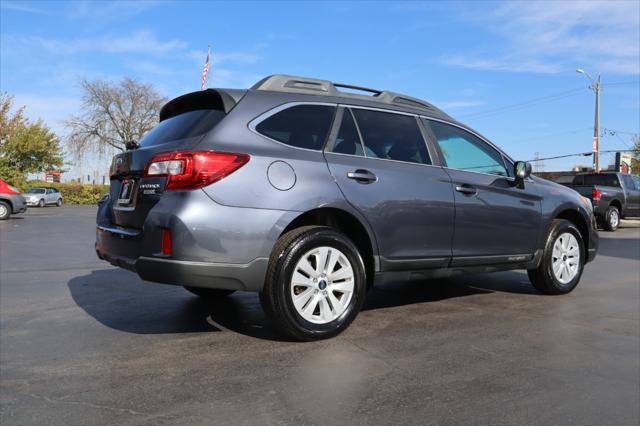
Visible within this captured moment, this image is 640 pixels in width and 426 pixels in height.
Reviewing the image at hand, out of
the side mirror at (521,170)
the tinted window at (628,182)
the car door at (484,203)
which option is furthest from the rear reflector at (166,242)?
the tinted window at (628,182)

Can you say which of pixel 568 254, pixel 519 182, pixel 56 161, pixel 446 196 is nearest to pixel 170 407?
pixel 446 196

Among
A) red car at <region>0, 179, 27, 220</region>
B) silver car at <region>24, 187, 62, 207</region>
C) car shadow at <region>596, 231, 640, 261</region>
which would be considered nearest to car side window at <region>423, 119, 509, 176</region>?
car shadow at <region>596, 231, 640, 261</region>

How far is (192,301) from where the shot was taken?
5145 millimetres

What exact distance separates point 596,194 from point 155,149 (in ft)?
54.8

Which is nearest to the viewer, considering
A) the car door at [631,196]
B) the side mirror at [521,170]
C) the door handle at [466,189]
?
the door handle at [466,189]

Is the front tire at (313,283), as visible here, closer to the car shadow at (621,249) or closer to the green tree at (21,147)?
the car shadow at (621,249)

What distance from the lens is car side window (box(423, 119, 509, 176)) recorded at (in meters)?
4.91

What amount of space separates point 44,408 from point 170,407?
2.01 feet

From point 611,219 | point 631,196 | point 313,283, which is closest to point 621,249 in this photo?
point 611,219

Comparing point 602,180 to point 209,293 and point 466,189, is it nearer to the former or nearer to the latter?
point 466,189

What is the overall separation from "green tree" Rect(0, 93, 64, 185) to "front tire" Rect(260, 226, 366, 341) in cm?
4200

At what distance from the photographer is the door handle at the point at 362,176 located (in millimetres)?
4031

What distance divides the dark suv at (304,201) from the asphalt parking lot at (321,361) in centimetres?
42

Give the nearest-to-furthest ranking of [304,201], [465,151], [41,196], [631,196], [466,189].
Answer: [304,201], [466,189], [465,151], [631,196], [41,196]
